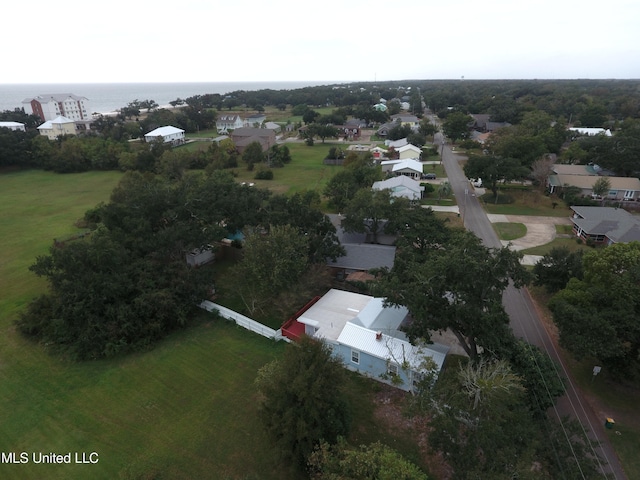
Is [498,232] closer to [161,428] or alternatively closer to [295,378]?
[295,378]

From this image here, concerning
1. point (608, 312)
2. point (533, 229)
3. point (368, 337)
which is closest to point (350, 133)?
point (533, 229)

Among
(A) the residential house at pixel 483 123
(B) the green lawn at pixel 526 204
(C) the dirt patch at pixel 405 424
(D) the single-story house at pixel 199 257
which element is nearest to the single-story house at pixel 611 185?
Answer: (B) the green lawn at pixel 526 204

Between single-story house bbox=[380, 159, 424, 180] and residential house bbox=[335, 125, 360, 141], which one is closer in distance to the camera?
single-story house bbox=[380, 159, 424, 180]

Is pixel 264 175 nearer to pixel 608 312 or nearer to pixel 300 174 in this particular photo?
pixel 300 174

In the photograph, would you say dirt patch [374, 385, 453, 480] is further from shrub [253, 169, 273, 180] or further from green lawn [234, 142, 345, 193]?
shrub [253, 169, 273, 180]

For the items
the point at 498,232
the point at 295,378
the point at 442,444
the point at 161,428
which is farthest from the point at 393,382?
the point at 498,232

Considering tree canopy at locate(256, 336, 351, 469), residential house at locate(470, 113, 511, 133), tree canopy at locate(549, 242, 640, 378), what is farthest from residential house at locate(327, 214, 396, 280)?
residential house at locate(470, 113, 511, 133)
